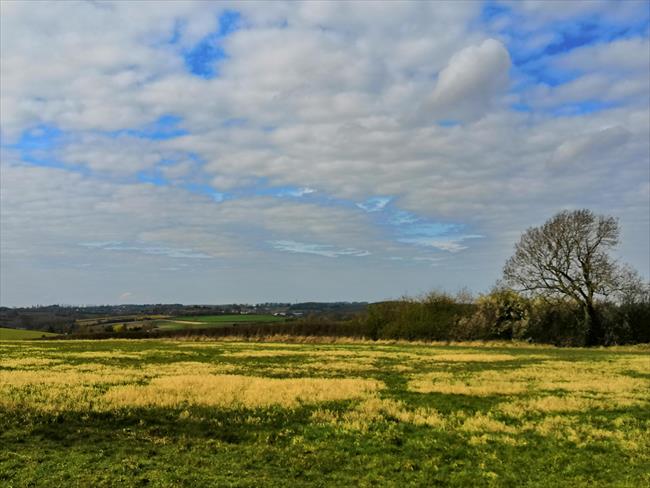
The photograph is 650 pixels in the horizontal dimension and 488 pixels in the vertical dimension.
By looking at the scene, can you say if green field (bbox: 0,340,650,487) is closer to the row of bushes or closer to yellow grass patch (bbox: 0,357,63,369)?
yellow grass patch (bbox: 0,357,63,369)

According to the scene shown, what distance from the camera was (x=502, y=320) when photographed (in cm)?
6538

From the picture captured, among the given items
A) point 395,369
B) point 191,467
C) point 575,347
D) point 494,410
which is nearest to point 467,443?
point 494,410

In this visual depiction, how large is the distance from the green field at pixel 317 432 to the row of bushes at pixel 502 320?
39300mm

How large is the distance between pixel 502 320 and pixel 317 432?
184 feet

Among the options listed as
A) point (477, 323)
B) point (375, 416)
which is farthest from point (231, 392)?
point (477, 323)

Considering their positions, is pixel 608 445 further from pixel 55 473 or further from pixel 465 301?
pixel 465 301

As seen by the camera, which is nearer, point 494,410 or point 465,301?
point 494,410

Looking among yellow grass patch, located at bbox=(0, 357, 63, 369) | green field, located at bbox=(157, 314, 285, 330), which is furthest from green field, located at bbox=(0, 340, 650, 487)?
green field, located at bbox=(157, 314, 285, 330)

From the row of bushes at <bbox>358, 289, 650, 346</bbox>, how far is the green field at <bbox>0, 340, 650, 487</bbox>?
129 feet

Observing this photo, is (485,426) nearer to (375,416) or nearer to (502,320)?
(375,416)

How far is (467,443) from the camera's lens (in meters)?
13.4

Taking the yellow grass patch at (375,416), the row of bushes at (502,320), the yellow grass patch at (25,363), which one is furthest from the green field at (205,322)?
the yellow grass patch at (375,416)

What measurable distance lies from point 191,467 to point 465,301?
213ft

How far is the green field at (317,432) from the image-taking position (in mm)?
10664
